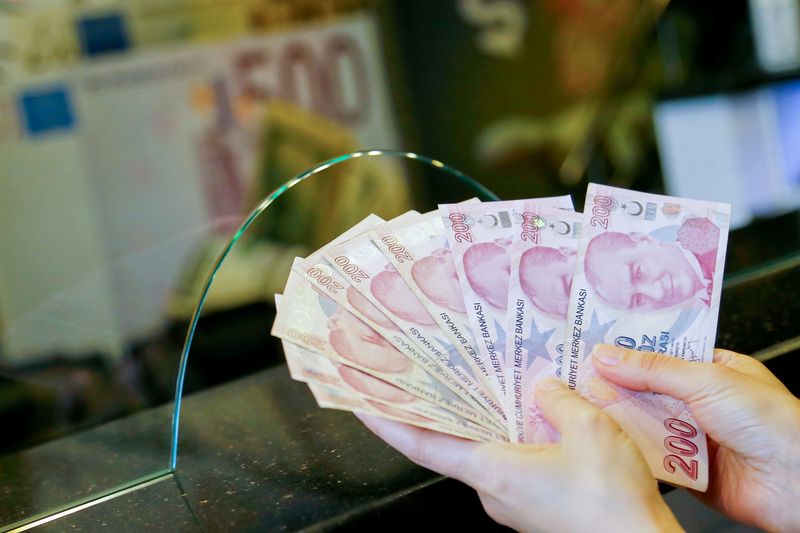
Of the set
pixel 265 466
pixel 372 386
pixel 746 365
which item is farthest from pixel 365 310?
pixel 746 365

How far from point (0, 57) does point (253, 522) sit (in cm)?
308

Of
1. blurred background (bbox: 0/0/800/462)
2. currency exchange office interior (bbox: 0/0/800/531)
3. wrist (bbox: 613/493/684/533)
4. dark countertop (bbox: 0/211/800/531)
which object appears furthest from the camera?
blurred background (bbox: 0/0/800/462)

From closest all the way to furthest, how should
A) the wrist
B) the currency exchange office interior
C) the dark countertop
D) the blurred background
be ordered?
the wrist → the dark countertop → the currency exchange office interior → the blurred background

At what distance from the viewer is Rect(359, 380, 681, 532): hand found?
0.72m

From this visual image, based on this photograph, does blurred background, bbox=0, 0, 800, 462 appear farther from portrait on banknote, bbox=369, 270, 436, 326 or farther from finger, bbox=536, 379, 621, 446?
finger, bbox=536, 379, 621, 446

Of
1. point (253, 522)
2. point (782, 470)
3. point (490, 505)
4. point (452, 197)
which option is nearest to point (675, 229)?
point (782, 470)

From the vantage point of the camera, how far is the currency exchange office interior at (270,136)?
9.61 feet

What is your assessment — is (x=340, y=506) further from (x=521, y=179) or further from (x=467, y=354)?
(x=521, y=179)

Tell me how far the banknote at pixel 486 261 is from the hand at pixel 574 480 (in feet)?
0.44

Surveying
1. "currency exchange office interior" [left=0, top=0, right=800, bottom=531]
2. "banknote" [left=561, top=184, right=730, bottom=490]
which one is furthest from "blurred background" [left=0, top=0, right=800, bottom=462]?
"banknote" [left=561, top=184, right=730, bottom=490]

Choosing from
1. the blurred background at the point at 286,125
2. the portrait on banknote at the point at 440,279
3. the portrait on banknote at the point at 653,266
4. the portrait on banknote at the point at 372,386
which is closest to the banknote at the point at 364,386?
the portrait on banknote at the point at 372,386

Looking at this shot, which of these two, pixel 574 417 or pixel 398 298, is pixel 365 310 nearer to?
pixel 398 298

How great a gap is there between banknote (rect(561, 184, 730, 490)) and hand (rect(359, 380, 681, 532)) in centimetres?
12

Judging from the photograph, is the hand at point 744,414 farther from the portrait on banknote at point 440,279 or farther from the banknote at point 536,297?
the portrait on banknote at point 440,279
